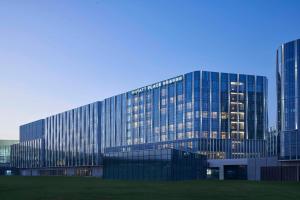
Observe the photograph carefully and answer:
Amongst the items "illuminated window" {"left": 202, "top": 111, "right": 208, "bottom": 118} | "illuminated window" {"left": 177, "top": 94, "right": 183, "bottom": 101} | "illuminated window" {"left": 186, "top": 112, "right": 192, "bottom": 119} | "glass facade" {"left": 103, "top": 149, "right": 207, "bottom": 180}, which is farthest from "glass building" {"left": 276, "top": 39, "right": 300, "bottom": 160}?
"illuminated window" {"left": 177, "top": 94, "right": 183, "bottom": 101}

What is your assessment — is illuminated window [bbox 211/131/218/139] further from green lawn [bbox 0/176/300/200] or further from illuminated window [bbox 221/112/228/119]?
green lawn [bbox 0/176/300/200]

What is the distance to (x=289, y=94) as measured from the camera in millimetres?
153375

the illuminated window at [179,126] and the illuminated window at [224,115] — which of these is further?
the illuminated window at [179,126]

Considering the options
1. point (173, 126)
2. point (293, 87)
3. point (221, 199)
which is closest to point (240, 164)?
point (293, 87)

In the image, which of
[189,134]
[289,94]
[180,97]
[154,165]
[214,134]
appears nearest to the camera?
[154,165]

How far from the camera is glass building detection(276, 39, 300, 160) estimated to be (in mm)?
148775

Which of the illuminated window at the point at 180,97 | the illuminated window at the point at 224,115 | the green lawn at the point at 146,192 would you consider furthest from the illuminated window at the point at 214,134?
the green lawn at the point at 146,192

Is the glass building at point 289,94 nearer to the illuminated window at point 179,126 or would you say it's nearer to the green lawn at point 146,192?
the illuminated window at point 179,126

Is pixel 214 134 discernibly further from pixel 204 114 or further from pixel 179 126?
pixel 179 126

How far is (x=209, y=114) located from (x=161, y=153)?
68.5 metres

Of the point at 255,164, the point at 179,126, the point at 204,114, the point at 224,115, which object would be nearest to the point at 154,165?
the point at 255,164

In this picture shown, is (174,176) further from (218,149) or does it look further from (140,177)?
(218,149)

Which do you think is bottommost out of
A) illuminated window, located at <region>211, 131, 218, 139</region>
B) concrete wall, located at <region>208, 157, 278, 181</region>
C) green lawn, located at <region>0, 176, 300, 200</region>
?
concrete wall, located at <region>208, 157, 278, 181</region>

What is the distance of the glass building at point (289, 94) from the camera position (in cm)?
14877
